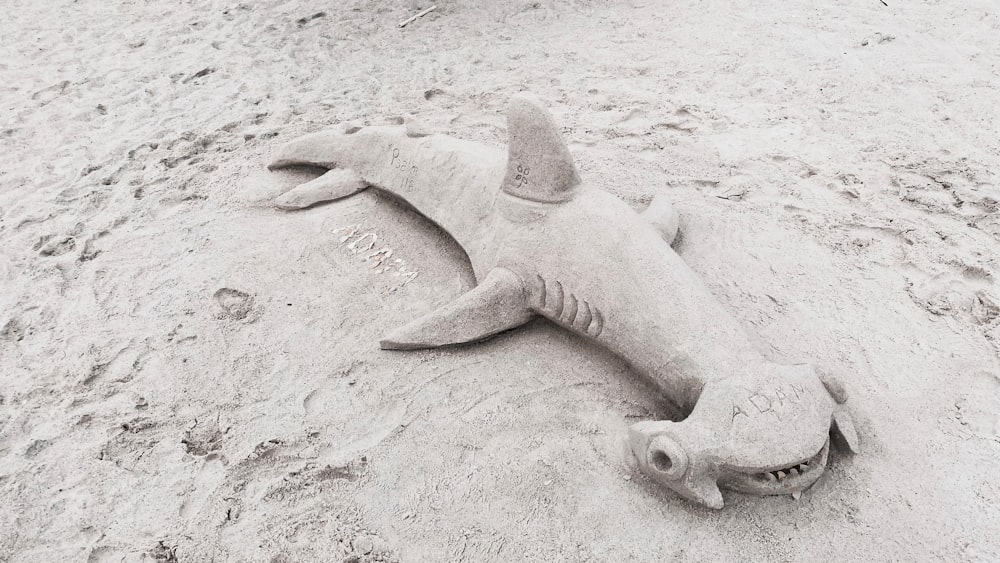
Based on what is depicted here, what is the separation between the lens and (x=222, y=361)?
2887 mm

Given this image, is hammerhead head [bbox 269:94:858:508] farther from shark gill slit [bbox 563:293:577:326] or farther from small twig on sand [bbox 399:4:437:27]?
small twig on sand [bbox 399:4:437:27]

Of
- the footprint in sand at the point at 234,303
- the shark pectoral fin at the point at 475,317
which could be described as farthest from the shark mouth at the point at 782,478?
the footprint in sand at the point at 234,303

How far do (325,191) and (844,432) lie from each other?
3.03m

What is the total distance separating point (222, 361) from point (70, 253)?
4.84 feet

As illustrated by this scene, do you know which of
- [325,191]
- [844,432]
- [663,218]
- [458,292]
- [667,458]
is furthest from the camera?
[325,191]

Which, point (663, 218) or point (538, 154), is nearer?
point (538, 154)

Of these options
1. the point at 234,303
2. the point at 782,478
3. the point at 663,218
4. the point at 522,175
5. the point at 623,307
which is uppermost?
the point at 522,175

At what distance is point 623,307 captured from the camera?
2.53 m

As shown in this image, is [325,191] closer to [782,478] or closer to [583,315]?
[583,315]

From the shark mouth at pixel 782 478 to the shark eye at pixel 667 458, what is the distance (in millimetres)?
181

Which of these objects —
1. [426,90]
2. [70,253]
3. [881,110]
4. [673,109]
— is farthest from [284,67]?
[881,110]

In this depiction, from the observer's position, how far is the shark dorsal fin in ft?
9.09

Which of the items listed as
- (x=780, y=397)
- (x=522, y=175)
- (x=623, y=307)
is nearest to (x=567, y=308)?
(x=623, y=307)

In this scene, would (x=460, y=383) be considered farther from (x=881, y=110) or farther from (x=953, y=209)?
(x=881, y=110)
